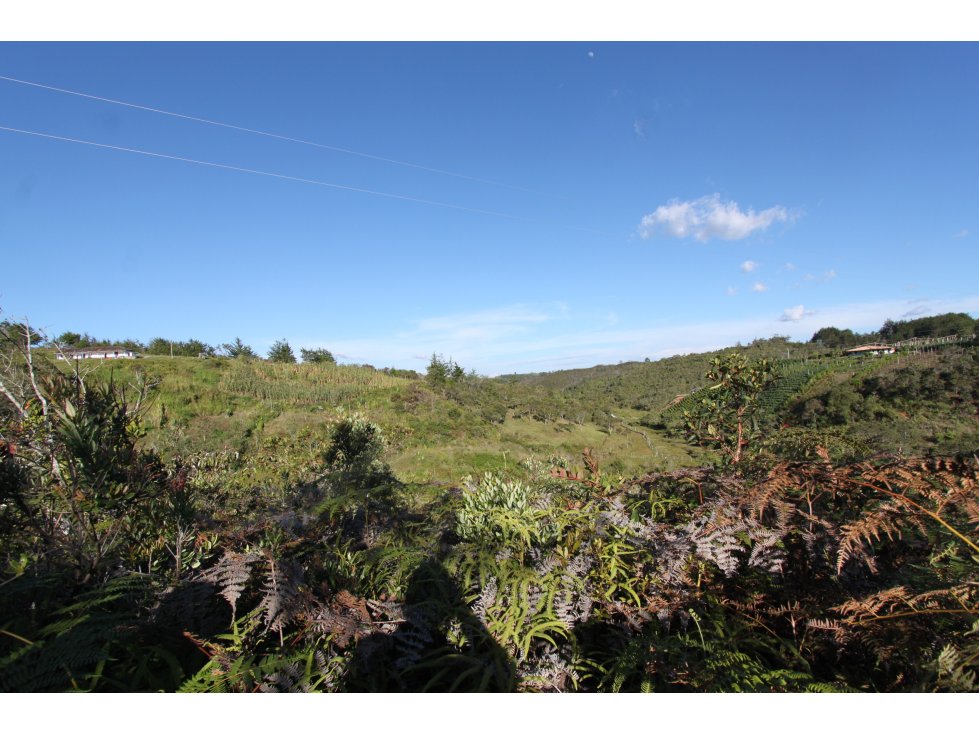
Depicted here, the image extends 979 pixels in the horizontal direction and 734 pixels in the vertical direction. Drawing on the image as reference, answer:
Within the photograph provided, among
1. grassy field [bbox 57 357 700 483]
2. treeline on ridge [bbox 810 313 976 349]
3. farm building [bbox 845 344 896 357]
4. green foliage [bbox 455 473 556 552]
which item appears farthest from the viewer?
treeline on ridge [bbox 810 313 976 349]

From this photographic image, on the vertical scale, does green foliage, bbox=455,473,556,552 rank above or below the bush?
below

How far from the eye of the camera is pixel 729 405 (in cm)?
315

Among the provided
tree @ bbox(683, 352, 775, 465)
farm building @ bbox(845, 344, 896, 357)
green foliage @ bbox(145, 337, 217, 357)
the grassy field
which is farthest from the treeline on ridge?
green foliage @ bbox(145, 337, 217, 357)

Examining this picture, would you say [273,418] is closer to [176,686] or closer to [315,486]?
[315,486]

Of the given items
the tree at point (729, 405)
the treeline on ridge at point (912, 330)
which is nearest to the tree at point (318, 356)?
the tree at point (729, 405)

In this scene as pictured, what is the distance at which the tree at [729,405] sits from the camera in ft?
9.24

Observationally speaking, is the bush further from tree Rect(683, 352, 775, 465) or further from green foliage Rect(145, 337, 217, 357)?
tree Rect(683, 352, 775, 465)

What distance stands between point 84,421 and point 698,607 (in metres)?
2.70

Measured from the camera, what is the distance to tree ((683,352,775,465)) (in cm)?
282

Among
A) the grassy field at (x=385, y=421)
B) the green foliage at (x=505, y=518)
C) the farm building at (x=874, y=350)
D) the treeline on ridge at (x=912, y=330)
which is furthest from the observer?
the treeline on ridge at (x=912, y=330)

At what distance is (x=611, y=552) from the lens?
1.54 metres

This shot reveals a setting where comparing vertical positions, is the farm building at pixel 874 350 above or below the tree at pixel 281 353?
below

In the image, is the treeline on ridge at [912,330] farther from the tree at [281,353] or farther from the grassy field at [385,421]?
the tree at [281,353]

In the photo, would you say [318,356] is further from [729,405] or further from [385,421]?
[729,405]
